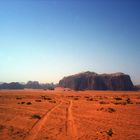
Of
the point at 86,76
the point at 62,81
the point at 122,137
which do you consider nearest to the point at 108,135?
the point at 122,137

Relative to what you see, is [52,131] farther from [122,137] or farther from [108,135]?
[122,137]

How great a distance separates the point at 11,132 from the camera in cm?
1195

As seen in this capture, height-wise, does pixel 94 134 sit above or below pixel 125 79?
below

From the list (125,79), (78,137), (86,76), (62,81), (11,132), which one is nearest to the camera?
(78,137)

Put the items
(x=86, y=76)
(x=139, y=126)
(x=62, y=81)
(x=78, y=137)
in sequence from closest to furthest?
(x=78, y=137)
(x=139, y=126)
(x=86, y=76)
(x=62, y=81)

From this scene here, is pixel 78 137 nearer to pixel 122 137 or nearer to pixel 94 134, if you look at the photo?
pixel 94 134

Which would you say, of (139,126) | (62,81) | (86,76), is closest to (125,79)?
(86,76)

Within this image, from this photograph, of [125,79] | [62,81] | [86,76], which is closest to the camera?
[125,79]

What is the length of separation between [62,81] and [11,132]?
13915 cm

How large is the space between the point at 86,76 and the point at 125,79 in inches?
980

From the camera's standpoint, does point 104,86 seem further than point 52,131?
Yes

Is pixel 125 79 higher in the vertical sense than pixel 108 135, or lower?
higher

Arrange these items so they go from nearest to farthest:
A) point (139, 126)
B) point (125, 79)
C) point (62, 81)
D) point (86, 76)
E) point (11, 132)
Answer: point (11, 132) → point (139, 126) → point (125, 79) → point (86, 76) → point (62, 81)

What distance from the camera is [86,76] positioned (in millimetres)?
131625
